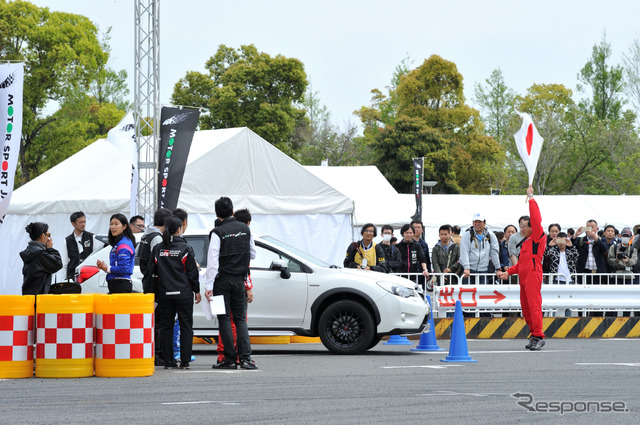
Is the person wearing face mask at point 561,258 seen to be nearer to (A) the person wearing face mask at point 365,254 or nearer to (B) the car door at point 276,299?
(A) the person wearing face mask at point 365,254

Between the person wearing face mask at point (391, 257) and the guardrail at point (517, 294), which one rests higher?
the person wearing face mask at point (391, 257)

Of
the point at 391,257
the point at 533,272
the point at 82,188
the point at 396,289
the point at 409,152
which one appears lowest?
the point at 396,289

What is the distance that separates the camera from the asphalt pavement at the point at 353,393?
23.1ft

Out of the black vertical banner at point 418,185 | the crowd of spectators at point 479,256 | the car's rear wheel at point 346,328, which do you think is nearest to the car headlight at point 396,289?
the car's rear wheel at point 346,328

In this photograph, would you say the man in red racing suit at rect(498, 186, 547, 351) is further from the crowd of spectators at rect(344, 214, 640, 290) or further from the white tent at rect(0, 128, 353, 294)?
the white tent at rect(0, 128, 353, 294)

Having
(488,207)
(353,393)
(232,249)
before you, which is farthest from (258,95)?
(353,393)

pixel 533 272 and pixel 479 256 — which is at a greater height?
Result: pixel 479 256

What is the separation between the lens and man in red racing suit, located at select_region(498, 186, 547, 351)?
43.5 feet

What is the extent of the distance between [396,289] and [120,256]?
4.17 metres

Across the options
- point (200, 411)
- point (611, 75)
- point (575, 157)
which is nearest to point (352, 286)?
point (200, 411)

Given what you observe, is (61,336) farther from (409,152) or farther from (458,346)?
(409,152)

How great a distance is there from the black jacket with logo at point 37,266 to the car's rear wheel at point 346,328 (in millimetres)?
3773

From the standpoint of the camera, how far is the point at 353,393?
8469 mm

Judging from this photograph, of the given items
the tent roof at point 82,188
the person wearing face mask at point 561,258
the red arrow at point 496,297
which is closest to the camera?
the red arrow at point 496,297
